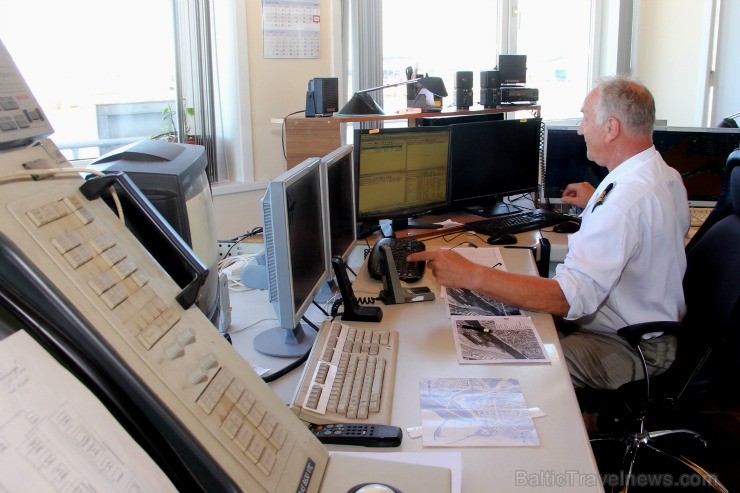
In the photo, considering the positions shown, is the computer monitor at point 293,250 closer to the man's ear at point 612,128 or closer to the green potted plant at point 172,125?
the man's ear at point 612,128

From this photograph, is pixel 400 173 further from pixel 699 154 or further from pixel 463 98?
pixel 699 154

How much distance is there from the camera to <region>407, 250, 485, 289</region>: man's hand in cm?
187

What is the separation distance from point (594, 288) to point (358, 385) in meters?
0.84

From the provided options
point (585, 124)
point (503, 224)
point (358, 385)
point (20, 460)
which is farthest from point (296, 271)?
point (503, 224)

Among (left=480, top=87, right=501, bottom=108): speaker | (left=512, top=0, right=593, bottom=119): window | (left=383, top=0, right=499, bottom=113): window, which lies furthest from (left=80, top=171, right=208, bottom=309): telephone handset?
(left=512, top=0, right=593, bottom=119): window

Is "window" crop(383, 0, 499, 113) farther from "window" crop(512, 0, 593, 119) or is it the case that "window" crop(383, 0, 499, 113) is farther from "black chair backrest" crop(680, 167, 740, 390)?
"black chair backrest" crop(680, 167, 740, 390)

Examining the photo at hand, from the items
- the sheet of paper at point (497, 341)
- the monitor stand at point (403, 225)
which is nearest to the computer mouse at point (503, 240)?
the monitor stand at point (403, 225)

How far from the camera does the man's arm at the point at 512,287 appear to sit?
6.03ft

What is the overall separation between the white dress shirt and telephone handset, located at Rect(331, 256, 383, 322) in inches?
21.1

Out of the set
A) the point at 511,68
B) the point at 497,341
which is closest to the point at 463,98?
the point at 511,68

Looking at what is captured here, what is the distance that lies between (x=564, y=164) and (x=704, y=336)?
142cm

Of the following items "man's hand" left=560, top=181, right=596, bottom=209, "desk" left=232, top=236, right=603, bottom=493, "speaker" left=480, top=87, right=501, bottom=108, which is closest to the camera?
"desk" left=232, top=236, right=603, bottom=493

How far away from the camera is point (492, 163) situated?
3.15m

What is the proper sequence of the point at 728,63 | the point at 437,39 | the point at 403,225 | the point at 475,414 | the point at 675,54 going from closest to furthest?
the point at 475,414 < the point at 403,225 < the point at 437,39 < the point at 728,63 < the point at 675,54
